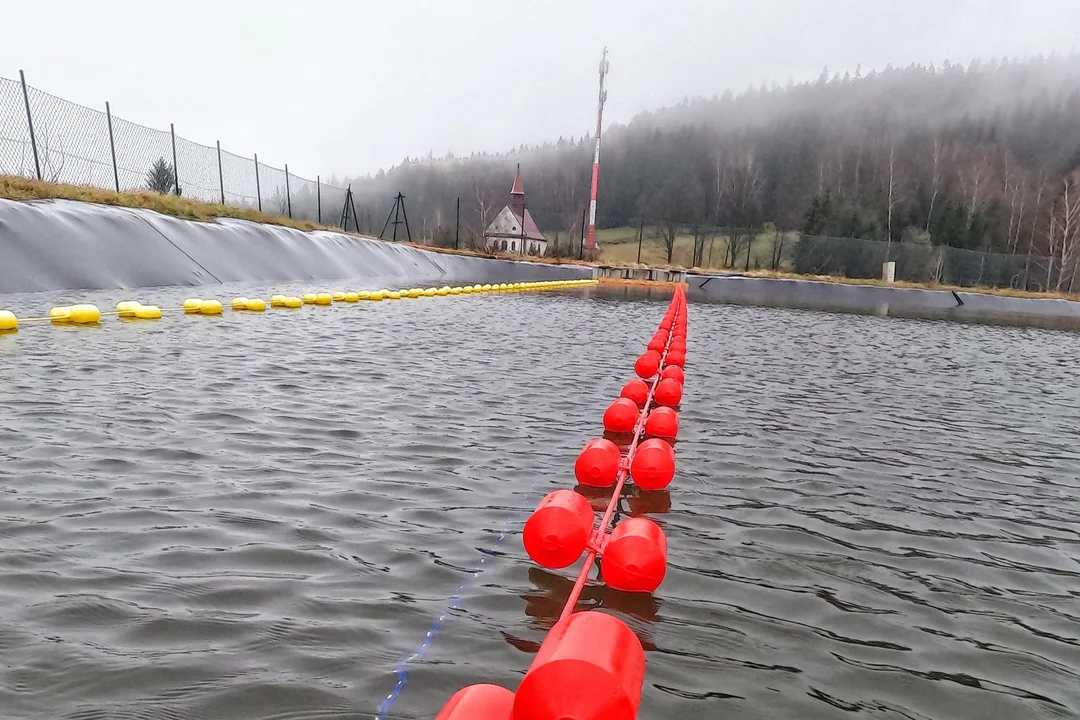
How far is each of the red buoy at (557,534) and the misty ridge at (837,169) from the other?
137 ft

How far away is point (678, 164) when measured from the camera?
10531cm

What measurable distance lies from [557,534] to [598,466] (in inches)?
51.6

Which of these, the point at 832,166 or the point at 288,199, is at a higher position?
the point at 832,166

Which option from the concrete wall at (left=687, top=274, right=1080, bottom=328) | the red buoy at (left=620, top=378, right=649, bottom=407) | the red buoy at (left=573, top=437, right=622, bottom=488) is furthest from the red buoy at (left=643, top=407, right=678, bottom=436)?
the concrete wall at (left=687, top=274, right=1080, bottom=328)

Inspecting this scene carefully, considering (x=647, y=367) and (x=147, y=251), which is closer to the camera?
(x=647, y=367)

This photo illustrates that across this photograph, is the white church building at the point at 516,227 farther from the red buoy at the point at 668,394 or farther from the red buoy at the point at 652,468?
the red buoy at the point at 652,468

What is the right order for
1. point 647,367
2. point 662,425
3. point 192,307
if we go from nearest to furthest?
point 662,425
point 647,367
point 192,307

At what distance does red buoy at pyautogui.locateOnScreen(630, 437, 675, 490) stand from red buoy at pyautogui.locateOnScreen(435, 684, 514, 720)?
2.72m

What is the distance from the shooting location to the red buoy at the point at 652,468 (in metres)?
4.50

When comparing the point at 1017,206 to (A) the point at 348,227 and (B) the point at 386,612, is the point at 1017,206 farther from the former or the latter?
(B) the point at 386,612

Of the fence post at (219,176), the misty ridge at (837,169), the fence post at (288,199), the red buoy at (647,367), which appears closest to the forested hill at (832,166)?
the misty ridge at (837,169)

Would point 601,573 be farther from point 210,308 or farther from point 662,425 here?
point 210,308

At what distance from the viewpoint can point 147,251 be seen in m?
16.4

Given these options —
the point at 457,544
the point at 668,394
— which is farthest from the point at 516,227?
the point at 457,544
